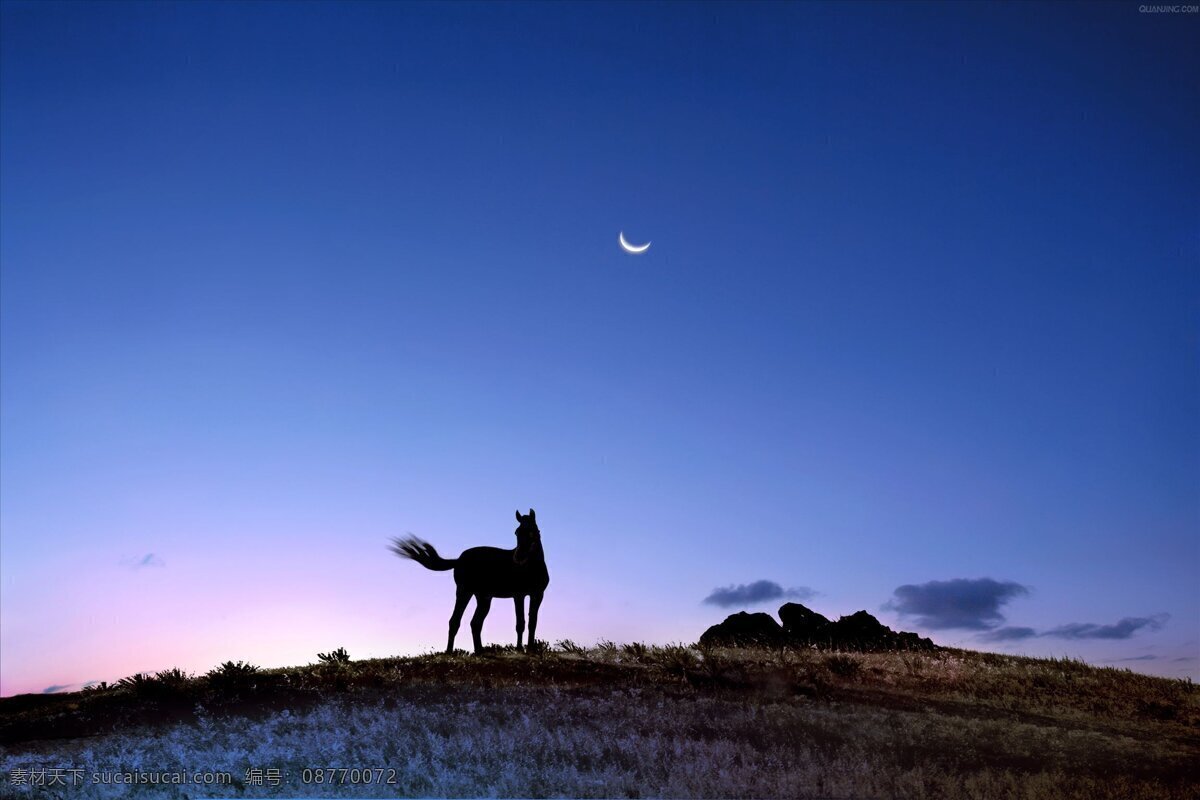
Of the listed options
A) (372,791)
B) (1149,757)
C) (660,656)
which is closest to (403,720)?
(372,791)

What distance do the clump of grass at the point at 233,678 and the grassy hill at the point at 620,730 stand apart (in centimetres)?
6

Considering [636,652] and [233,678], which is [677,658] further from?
[233,678]

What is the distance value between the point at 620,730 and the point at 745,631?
64.0ft

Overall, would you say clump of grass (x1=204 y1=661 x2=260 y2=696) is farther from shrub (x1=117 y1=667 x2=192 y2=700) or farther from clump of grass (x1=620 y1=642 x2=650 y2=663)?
clump of grass (x1=620 y1=642 x2=650 y2=663)

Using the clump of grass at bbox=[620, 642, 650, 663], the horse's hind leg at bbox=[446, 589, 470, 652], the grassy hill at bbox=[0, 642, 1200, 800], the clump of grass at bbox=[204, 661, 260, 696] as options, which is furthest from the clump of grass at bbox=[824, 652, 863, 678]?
the clump of grass at bbox=[204, 661, 260, 696]

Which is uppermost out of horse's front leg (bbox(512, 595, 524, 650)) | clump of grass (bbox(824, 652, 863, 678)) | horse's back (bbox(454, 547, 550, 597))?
horse's back (bbox(454, 547, 550, 597))

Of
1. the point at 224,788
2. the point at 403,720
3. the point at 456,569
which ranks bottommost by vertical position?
the point at 224,788

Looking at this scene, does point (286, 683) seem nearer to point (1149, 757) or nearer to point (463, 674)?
point (463, 674)

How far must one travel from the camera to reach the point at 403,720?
16797mm

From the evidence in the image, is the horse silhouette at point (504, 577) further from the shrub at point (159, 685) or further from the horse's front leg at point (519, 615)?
the shrub at point (159, 685)

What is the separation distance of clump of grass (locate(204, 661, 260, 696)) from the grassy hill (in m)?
0.06

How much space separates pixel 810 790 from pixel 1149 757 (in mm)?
7848

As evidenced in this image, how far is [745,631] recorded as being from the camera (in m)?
35.3

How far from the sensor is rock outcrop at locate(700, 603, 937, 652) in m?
34.2
